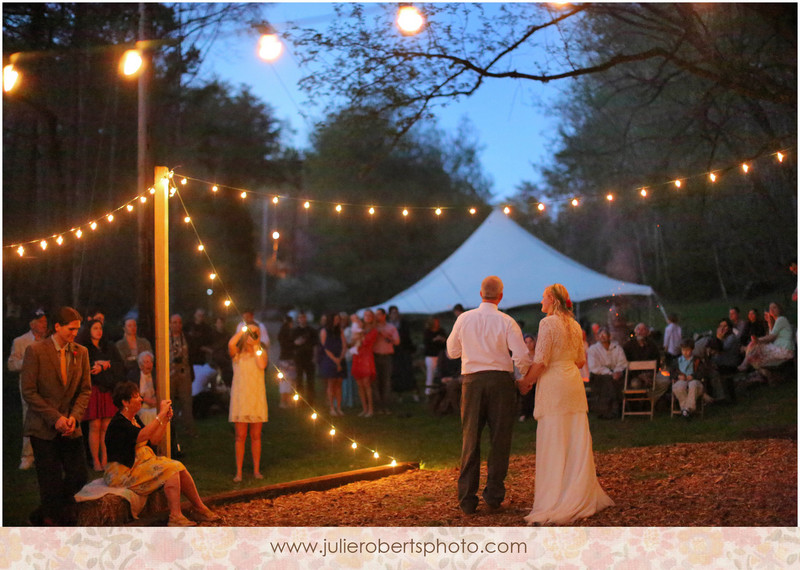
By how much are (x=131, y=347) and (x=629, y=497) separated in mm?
4736

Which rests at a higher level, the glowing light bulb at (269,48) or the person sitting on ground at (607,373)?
the glowing light bulb at (269,48)

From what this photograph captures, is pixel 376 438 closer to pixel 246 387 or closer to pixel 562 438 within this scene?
pixel 246 387

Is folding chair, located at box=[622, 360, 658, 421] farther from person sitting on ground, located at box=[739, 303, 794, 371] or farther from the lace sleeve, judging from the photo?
the lace sleeve

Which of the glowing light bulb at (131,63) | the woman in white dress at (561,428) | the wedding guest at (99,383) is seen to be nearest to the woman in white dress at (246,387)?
the wedding guest at (99,383)

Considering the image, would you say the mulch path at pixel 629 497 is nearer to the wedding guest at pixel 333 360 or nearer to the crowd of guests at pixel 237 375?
the crowd of guests at pixel 237 375

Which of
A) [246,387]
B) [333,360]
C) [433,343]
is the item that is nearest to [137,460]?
[246,387]

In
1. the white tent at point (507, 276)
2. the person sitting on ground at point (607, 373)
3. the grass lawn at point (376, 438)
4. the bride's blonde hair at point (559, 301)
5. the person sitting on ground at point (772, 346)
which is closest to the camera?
the bride's blonde hair at point (559, 301)

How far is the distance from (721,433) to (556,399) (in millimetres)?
4067

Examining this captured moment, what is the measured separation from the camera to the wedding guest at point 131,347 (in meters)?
7.81

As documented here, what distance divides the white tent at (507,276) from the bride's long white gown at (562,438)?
7560mm

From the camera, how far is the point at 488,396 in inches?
207


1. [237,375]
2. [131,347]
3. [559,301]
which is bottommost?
[237,375]

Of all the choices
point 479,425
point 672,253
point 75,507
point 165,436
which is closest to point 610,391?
point 479,425

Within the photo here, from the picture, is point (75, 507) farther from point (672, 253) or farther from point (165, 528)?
point (672, 253)
